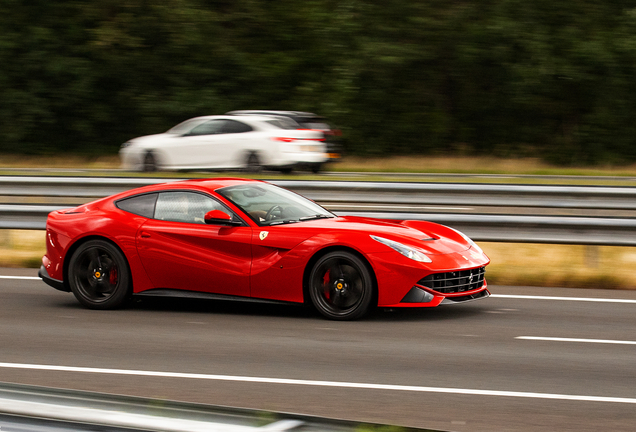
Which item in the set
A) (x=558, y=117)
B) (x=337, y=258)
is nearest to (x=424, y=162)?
(x=558, y=117)

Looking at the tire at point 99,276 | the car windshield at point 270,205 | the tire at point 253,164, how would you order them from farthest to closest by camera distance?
the tire at point 253,164 < the tire at point 99,276 < the car windshield at point 270,205

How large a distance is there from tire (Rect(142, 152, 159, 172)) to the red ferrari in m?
11.4

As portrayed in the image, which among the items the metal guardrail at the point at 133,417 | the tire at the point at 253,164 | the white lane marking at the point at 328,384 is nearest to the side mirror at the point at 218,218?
the white lane marking at the point at 328,384

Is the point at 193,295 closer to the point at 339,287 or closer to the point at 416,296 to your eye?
the point at 339,287

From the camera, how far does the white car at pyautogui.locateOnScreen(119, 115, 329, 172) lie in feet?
60.6

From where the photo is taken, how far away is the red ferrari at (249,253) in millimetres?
7398

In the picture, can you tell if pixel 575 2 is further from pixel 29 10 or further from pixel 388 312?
pixel 388 312

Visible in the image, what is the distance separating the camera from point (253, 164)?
1881 centimetres

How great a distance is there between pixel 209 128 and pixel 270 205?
11.7m

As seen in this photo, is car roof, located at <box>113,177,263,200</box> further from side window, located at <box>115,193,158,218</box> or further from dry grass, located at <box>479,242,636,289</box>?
dry grass, located at <box>479,242,636,289</box>

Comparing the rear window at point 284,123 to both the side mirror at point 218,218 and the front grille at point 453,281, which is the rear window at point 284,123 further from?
the front grille at point 453,281

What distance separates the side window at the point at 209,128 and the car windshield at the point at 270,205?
11.0 m

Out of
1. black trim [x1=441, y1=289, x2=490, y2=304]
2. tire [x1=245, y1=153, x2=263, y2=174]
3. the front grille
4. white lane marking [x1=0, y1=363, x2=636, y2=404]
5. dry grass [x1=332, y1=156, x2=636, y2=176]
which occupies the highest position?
dry grass [x1=332, y1=156, x2=636, y2=176]

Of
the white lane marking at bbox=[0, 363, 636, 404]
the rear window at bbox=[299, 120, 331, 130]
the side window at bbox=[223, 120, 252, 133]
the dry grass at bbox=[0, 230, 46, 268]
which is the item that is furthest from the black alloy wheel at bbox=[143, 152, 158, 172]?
the white lane marking at bbox=[0, 363, 636, 404]
